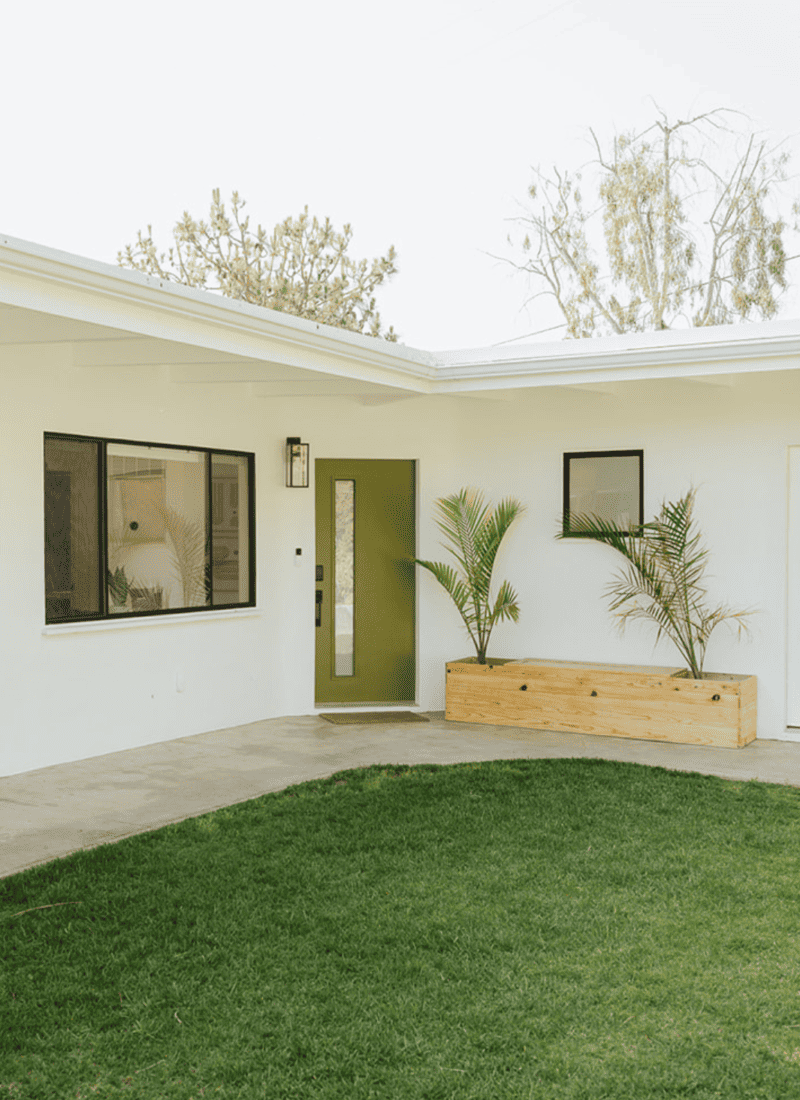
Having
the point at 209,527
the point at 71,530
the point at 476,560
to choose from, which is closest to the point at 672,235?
the point at 476,560

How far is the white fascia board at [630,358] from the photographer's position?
22.5ft

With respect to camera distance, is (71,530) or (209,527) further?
(209,527)

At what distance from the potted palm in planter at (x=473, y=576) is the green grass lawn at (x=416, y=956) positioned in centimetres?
279

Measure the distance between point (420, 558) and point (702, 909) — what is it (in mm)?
5237

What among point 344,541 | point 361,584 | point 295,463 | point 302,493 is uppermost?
point 295,463

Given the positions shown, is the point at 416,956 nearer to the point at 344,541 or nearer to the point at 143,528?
the point at 143,528

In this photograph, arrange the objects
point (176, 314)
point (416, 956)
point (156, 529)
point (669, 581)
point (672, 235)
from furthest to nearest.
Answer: point (672, 235)
point (669, 581)
point (156, 529)
point (176, 314)
point (416, 956)

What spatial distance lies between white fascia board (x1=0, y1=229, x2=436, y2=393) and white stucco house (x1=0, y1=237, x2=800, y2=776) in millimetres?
18

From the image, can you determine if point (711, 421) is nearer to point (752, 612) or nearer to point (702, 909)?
point (752, 612)

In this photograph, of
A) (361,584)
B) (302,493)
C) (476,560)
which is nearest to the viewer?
(476,560)

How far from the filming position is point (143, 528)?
24.7 ft

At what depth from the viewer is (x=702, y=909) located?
13.5 feet

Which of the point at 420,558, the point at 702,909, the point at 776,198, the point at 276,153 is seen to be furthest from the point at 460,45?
the point at 702,909

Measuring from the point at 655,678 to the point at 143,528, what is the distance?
12.5 ft
